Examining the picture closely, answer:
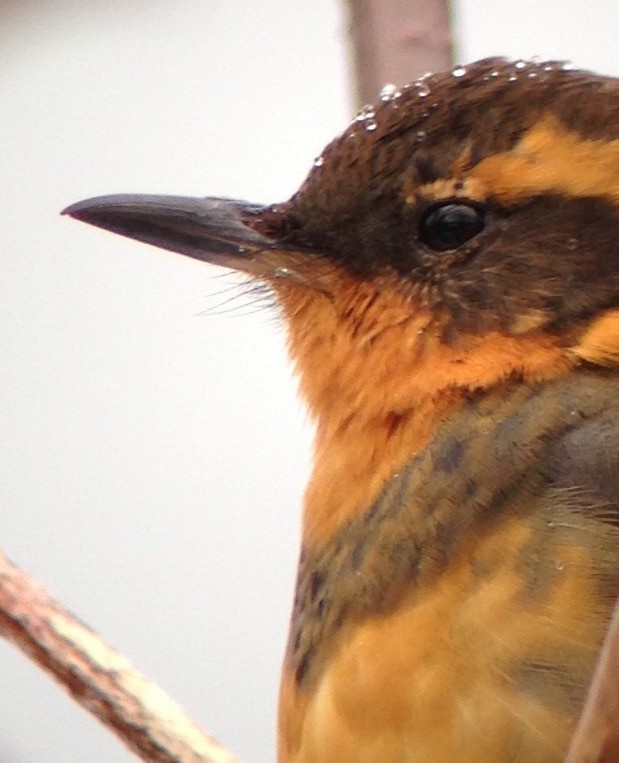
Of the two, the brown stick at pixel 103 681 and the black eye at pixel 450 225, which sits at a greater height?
the black eye at pixel 450 225

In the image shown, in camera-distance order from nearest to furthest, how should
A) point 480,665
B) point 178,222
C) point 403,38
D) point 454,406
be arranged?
point 480,665
point 454,406
point 178,222
point 403,38

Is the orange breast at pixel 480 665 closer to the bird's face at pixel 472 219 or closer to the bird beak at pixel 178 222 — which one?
the bird's face at pixel 472 219

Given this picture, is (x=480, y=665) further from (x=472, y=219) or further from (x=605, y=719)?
(x=472, y=219)

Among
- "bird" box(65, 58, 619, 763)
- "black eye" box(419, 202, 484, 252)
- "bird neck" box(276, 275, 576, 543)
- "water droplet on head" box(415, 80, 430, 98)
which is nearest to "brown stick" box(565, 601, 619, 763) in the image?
"bird" box(65, 58, 619, 763)

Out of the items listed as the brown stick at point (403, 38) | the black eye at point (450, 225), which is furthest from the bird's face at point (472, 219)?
the brown stick at point (403, 38)

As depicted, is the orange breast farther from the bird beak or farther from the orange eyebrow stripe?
the bird beak

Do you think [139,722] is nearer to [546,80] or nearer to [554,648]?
[554,648]

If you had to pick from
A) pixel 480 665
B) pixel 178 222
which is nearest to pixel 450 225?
pixel 178 222
